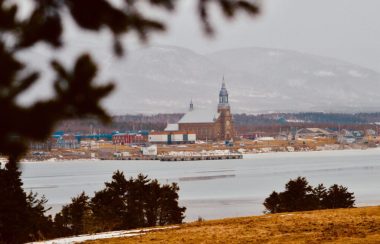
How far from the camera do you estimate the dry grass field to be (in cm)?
1384

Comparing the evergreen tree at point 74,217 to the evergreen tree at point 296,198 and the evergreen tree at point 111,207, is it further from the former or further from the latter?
the evergreen tree at point 296,198

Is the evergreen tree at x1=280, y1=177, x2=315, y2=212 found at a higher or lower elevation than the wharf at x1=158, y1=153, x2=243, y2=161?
higher

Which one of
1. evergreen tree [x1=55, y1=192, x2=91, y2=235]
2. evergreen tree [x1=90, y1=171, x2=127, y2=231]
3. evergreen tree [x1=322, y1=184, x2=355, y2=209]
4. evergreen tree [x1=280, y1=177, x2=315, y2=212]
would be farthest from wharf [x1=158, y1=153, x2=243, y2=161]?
evergreen tree [x1=280, y1=177, x2=315, y2=212]

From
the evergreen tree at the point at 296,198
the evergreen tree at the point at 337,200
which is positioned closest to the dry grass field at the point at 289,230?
the evergreen tree at the point at 296,198

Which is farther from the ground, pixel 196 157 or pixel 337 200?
pixel 337 200

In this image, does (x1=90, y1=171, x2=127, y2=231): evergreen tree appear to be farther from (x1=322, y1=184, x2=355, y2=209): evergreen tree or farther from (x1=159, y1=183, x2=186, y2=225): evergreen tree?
(x1=322, y1=184, x2=355, y2=209): evergreen tree

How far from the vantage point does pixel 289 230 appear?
15086 mm

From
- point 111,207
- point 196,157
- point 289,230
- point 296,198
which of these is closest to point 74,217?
point 111,207

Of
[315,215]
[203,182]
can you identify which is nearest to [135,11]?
[315,215]

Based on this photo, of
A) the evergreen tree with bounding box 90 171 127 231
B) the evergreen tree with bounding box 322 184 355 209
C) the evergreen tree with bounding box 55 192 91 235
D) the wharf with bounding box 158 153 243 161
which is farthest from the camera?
the wharf with bounding box 158 153 243 161

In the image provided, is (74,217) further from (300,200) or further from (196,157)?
(196,157)

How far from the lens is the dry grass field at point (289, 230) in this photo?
45.4 feet

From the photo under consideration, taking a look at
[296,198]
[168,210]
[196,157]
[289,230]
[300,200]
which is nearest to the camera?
[289,230]

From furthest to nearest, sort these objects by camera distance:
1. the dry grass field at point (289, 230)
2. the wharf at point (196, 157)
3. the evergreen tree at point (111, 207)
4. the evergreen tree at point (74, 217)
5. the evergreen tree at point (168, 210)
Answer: the wharf at point (196, 157)
the evergreen tree at point (74, 217)
the evergreen tree at point (168, 210)
the evergreen tree at point (111, 207)
the dry grass field at point (289, 230)
